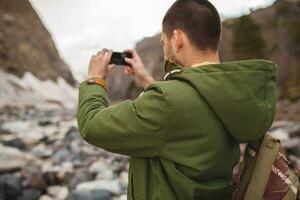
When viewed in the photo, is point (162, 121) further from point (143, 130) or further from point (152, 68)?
point (152, 68)

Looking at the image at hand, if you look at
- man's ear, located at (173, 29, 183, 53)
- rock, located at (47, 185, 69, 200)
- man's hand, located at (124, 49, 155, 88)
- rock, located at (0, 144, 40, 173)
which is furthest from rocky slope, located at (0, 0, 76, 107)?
man's ear, located at (173, 29, 183, 53)

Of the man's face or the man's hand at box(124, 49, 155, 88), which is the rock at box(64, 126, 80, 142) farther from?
the man's face

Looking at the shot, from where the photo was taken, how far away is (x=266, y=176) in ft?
5.16

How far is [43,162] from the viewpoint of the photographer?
19.7ft

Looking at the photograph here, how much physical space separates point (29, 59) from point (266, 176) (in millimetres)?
50559

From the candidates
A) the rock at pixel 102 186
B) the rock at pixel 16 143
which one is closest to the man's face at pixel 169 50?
the rock at pixel 102 186

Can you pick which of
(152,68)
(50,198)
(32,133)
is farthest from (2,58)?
(50,198)

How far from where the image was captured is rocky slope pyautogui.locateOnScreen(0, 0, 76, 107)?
123 feet

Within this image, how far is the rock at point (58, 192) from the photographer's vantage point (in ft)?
14.2

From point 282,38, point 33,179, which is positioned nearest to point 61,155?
point 33,179

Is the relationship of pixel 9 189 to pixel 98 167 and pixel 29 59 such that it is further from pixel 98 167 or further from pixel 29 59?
pixel 29 59

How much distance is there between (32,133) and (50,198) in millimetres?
4397

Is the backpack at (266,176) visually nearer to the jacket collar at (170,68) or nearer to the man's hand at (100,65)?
the jacket collar at (170,68)

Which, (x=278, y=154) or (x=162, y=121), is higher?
(x=162, y=121)
